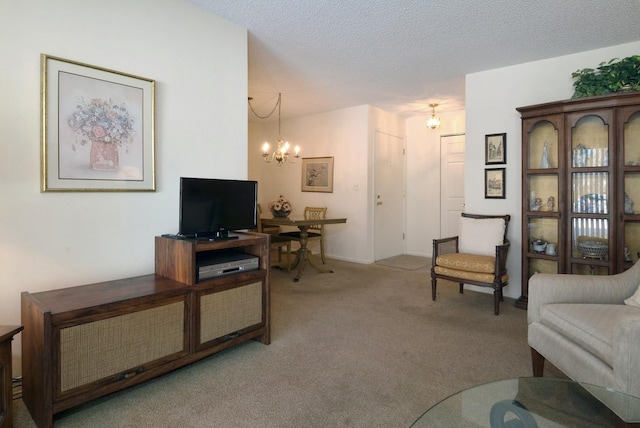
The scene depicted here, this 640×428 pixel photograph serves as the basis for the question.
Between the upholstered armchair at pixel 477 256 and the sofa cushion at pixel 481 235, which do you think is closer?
the upholstered armchair at pixel 477 256

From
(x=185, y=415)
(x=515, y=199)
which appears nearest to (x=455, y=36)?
(x=515, y=199)

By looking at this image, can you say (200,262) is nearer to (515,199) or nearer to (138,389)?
(138,389)

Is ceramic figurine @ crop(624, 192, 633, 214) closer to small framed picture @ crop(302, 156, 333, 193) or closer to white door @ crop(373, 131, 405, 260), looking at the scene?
white door @ crop(373, 131, 405, 260)

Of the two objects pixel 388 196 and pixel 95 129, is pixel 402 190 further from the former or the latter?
pixel 95 129

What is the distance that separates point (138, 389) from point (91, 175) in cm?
131

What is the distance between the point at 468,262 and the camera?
346cm

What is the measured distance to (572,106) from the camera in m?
3.14

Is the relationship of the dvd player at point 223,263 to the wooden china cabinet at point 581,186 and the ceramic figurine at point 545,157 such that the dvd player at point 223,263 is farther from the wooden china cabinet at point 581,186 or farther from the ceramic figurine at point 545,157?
the ceramic figurine at point 545,157

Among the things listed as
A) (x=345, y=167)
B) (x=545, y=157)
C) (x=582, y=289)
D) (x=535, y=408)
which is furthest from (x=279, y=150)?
(x=535, y=408)

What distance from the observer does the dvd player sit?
7.34ft

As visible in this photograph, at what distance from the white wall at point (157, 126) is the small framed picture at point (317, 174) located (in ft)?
9.92

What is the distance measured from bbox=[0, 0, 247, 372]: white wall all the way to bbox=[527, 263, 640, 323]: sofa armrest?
2.36m

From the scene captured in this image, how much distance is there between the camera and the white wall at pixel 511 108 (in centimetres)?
353

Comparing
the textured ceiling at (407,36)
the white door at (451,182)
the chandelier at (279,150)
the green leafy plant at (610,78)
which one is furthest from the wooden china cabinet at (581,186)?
the chandelier at (279,150)
